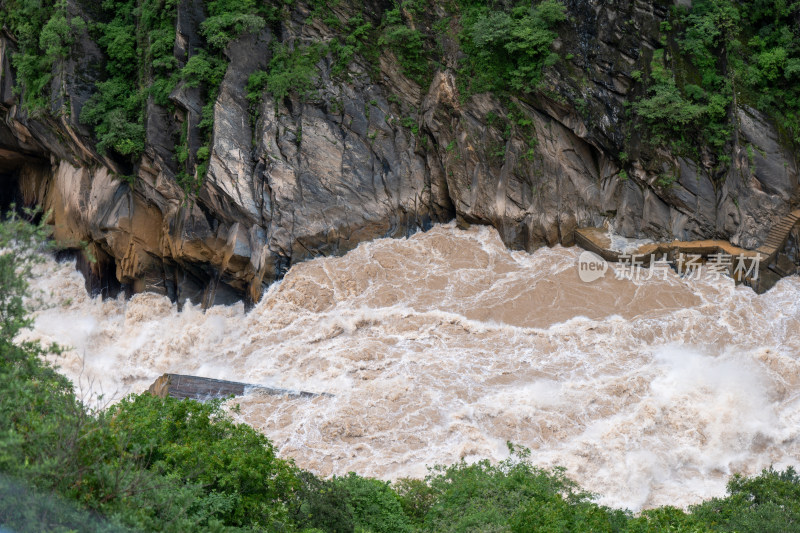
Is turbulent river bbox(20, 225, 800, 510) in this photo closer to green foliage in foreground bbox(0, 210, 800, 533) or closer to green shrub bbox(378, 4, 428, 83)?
green foliage in foreground bbox(0, 210, 800, 533)

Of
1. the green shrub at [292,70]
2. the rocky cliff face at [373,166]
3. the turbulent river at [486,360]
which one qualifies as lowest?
the turbulent river at [486,360]

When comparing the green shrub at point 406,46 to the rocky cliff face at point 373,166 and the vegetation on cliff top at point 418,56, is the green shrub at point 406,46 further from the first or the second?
the rocky cliff face at point 373,166

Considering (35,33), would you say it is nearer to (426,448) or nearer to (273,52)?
(273,52)

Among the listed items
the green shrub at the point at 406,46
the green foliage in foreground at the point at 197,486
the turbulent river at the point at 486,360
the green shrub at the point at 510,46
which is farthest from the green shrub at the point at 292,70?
the green foliage in foreground at the point at 197,486

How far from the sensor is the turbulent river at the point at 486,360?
1903 cm

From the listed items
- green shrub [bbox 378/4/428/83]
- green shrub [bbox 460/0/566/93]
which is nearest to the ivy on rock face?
green shrub [bbox 460/0/566/93]

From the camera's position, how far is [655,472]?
18.5 meters

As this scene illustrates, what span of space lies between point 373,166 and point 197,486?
54.5 ft

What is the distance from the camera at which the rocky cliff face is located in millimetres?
→ 25188

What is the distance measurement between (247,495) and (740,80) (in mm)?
18598

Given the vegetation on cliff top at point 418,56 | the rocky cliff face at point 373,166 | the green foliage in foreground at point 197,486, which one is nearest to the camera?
the green foliage in foreground at point 197,486

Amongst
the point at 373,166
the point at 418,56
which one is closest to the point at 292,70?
the point at 373,166

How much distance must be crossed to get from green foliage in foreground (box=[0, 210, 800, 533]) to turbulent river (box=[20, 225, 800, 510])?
288 cm

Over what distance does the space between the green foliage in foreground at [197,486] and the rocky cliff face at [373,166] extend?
10.7 meters
